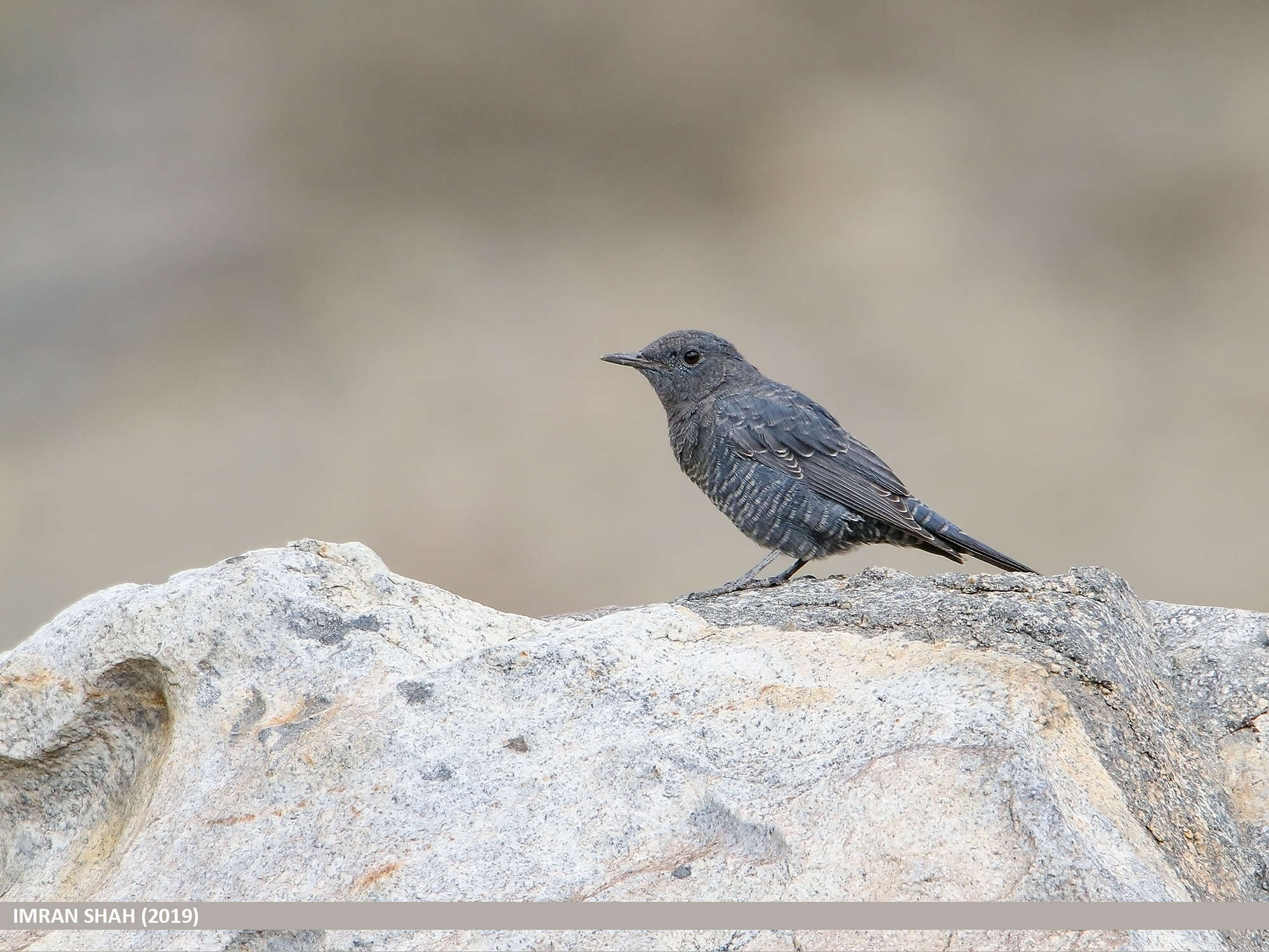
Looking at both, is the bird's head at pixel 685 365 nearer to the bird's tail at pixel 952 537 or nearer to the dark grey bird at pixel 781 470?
the dark grey bird at pixel 781 470

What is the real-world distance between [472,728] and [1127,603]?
211cm

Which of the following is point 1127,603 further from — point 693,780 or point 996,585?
point 693,780

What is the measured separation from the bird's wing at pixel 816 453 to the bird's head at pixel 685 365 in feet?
0.67

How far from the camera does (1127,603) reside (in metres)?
3.54

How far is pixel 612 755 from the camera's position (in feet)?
8.84

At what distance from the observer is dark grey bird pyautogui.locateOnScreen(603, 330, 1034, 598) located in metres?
5.26

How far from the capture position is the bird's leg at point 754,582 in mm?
4352

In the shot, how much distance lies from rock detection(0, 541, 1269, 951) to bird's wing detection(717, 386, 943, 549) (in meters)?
1.83

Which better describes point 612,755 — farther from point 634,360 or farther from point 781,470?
point 634,360

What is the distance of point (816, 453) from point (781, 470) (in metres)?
0.21

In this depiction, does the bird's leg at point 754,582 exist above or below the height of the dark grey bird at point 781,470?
below
